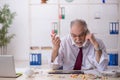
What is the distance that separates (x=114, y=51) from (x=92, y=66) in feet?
10.5

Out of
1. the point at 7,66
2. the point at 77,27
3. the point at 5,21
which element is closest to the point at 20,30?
the point at 5,21

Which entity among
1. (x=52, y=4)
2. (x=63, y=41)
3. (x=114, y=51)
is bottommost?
(x=114, y=51)

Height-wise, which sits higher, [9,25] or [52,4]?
[52,4]

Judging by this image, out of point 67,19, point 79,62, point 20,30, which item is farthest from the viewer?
point 20,30

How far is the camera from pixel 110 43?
6.05 m

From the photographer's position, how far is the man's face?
2.92 meters

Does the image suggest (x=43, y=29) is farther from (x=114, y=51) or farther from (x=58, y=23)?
(x=114, y=51)

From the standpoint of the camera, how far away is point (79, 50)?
2.92m

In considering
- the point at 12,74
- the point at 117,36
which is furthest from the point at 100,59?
the point at 117,36

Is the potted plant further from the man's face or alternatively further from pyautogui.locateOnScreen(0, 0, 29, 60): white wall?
the man's face

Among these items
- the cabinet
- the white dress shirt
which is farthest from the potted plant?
the white dress shirt

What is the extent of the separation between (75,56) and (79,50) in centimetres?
8

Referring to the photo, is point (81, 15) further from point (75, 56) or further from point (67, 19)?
point (75, 56)

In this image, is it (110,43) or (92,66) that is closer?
(92,66)
